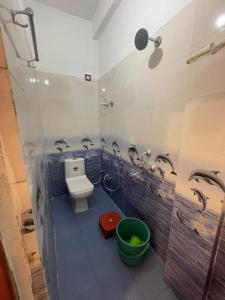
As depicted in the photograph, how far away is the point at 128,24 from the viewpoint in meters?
1.36

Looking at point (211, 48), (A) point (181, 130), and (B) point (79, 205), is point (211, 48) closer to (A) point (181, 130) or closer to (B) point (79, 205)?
(A) point (181, 130)

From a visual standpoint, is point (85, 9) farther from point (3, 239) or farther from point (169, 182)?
point (3, 239)

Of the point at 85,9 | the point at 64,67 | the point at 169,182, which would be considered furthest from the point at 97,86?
the point at 169,182

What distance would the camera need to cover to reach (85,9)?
1746 mm

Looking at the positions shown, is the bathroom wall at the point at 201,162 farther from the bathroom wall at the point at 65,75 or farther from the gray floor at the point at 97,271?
the bathroom wall at the point at 65,75

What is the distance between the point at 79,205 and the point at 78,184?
0.97ft

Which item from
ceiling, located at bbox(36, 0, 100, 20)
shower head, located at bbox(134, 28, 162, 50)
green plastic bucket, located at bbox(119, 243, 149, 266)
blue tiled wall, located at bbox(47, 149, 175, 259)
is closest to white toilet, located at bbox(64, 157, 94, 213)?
blue tiled wall, located at bbox(47, 149, 175, 259)

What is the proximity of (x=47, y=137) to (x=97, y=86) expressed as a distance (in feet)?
3.67

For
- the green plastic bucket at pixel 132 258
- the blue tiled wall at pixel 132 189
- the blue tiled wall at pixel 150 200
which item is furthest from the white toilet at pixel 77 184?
the green plastic bucket at pixel 132 258

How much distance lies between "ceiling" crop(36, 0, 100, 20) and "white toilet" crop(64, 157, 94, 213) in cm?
199

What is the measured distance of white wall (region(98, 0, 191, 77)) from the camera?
987 millimetres

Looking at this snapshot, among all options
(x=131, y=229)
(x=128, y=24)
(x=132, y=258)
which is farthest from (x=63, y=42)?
(x=132, y=258)

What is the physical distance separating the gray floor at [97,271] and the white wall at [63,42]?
212 centimetres

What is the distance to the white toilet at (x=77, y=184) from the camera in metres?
1.82
